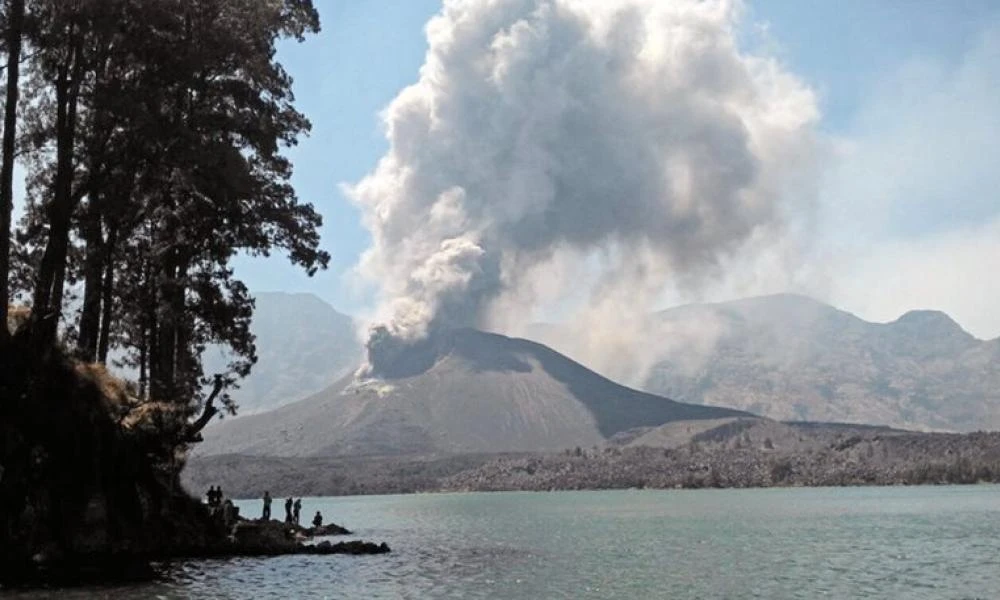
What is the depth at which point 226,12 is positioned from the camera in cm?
3819

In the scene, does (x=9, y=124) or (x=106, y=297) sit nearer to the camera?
(x=9, y=124)

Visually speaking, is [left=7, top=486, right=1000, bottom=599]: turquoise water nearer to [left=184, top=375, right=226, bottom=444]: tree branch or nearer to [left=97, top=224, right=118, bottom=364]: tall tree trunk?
[left=184, top=375, right=226, bottom=444]: tree branch

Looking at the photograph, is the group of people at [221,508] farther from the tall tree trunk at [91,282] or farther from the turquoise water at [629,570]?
the tall tree trunk at [91,282]

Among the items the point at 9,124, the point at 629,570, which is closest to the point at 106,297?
the point at 9,124

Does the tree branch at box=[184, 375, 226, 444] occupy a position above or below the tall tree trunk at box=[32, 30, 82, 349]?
below

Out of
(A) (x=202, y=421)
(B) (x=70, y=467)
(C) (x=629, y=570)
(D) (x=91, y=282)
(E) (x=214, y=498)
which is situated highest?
(D) (x=91, y=282)

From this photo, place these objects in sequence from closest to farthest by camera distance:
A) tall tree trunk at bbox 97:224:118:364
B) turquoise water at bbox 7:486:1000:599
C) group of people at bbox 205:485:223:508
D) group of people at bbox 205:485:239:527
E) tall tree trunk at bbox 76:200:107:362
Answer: turquoise water at bbox 7:486:1000:599, tall tree trunk at bbox 76:200:107:362, tall tree trunk at bbox 97:224:118:364, group of people at bbox 205:485:239:527, group of people at bbox 205:485:223:508

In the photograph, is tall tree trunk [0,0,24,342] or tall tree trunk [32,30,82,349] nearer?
tall tree trunk [0,0,24,342]

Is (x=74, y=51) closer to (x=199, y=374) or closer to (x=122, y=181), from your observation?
(x=122, y=181)

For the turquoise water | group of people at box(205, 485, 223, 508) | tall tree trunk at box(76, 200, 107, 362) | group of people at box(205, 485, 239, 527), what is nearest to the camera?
the turquoise water

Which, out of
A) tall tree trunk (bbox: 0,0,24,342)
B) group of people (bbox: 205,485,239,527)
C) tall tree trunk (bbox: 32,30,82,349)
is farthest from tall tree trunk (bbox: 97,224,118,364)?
group of people (bbox: 205,485,239,527)

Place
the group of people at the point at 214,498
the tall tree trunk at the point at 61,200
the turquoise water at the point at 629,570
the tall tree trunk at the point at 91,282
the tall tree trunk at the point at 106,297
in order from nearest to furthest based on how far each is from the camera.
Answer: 1. the turquoise water at the point at 629,570
2. the tall tree trunk at the point at 61,200
3. the tall tree trunk at the point at 91,282
4. the tall tree trunk at the point at 106,297
5. the group of people at the point at 214,498

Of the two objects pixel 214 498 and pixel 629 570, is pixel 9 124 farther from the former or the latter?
pixel 629 570

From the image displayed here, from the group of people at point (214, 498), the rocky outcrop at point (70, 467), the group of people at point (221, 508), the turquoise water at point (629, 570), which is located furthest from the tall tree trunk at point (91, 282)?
the group of people at point (214, 498)
